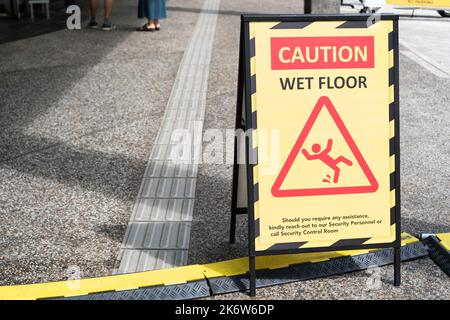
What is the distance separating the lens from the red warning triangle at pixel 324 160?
3635 mm

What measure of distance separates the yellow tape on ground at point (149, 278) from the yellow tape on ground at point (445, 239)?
54cm

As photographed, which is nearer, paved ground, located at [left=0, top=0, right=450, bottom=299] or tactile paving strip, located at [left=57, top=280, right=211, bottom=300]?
tactile paving strip, located at [left=57, top=280, right=211, bottom=300]

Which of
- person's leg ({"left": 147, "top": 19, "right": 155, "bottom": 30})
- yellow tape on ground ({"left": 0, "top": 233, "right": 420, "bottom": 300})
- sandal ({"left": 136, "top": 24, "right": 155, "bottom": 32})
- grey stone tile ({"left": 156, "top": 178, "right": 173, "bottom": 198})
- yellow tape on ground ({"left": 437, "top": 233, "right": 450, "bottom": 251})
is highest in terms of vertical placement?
person's leg ({"left": 147, "top": 19, "right": 155, "bottom": 30})

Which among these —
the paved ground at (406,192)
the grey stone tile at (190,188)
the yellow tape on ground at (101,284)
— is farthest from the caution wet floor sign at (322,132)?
the grey stone tile at (190,188)

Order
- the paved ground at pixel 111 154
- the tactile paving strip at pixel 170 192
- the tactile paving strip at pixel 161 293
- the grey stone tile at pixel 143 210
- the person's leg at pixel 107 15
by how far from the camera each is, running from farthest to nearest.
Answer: the person's leg at pixel 107 15
the grey stone tile at pixel 143 210
the tactile paving strip at pixel 170 192
the paved ground at pixel 111 154
the tactile paving strip at pixel 161 293

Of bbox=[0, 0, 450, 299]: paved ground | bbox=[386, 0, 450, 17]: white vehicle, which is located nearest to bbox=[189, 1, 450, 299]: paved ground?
bbox=[0, 0, 450, 299]: paved ground

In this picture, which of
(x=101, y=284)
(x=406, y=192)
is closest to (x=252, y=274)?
(x=101, y=284)

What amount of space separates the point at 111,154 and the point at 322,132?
2634 millimetres

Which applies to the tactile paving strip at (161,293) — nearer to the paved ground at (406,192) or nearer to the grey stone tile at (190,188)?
the paved ground at (406,192)

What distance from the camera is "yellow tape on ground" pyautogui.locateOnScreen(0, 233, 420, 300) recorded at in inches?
142

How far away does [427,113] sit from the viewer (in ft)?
23.5

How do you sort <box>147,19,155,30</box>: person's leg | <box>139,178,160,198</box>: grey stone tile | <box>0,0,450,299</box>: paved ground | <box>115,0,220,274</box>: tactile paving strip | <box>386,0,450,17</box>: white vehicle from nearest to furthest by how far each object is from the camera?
<box>0,0,450,299</box>: paved ground
<box>115,0,220,274</box>: tactile paving strip
<box>139,178,160,198</box>: grey stone tile
<box>147,19,155,30</box>: person's leg
<box>386,0,450,17</box>: white vehicle

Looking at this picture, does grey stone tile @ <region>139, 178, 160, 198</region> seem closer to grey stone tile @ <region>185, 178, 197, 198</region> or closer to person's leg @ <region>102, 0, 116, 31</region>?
grey stone tile @ <region>185, 178, 197, 198</region>
